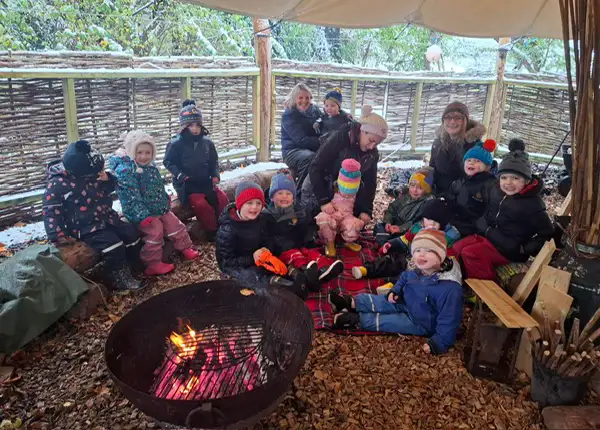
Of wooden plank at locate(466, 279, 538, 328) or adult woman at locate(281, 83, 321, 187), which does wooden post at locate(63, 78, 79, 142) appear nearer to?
adult woman at locate(281, 83, 321, 187)

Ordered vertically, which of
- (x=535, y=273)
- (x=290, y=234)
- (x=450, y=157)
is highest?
(x=450, y=157)

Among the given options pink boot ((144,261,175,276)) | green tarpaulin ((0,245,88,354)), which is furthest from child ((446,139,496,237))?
green tarpaulin ((0,245,88,354))

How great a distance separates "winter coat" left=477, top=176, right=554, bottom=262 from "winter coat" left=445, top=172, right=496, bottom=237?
0.40m

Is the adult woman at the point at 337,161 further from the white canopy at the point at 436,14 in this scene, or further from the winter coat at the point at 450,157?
the white canopy at the point at 436,14

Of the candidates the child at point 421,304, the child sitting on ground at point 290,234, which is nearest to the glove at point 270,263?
the child sitting on ground at point 290,234

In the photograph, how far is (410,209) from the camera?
14.9 feet

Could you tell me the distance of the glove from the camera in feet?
11.5

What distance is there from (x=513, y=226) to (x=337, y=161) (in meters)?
1.79

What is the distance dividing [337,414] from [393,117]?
7142 mm

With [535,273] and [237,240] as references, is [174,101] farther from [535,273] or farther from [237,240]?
[535,273]

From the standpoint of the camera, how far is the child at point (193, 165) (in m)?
4.55

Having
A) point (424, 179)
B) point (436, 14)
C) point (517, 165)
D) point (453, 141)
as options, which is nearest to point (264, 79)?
point (436, 14)

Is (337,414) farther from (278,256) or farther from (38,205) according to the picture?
(38,205)

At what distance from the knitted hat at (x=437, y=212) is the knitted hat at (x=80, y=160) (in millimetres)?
2872
